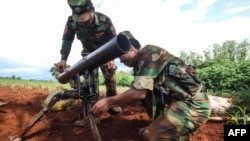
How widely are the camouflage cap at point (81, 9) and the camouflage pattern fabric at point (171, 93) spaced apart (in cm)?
155

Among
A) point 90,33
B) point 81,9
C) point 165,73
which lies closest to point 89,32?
point 90,33

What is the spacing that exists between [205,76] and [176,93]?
1029 cm

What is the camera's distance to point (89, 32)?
5.37 meters

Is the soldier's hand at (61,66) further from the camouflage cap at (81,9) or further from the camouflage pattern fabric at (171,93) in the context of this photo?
the camouflage pattern fabric at (171,93)

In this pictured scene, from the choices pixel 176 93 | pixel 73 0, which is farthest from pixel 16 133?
pixel 176 93

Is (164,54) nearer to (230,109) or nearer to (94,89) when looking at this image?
(94,89)

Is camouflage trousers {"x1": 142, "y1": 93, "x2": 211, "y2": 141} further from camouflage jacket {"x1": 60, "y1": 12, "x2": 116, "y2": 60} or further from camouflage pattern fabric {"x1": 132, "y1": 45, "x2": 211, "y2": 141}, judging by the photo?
camouflage jacket {"x1": 60, "y1": 12, "x2": 116, "y2": 60}

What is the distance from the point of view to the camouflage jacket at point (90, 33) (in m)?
5.34

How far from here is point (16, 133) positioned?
4848 millimetres

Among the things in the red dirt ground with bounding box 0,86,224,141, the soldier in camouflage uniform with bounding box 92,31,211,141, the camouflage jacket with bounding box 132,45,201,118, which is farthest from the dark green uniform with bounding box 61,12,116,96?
the camouflage jacket with bounding box 132,45,201,118

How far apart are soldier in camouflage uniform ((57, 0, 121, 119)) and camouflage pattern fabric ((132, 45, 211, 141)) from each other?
61.9 inches

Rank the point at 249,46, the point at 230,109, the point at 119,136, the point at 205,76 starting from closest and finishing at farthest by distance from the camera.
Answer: the point at 119,136 < the point at 230,109 < the point at 205,76 < the point at 249,46

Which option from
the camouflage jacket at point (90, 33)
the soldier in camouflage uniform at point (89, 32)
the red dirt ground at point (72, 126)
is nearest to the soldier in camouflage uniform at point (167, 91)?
the red dirt ground at point (72, 126)

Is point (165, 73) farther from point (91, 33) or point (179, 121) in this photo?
→ point (91, 33)
